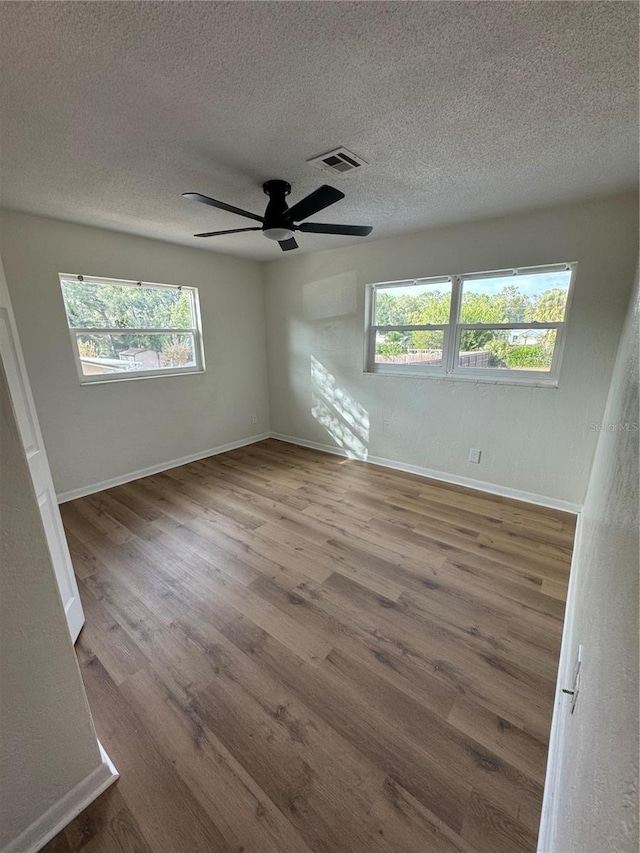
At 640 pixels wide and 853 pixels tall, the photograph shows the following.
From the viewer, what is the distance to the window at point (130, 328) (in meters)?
3.05

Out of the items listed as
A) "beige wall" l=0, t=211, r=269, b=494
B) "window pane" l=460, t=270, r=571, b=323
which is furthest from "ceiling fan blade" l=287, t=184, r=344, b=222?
"beige wall" l=0, t=211, r=269, b=494

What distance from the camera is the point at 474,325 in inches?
120

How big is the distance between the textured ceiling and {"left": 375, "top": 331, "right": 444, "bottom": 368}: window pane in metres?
1.31

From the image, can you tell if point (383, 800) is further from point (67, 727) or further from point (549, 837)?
point (67, 727)

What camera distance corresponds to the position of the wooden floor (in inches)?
41.6

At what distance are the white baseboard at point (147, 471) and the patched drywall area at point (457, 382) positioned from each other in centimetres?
76

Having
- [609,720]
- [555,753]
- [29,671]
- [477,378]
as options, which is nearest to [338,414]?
[477,378]

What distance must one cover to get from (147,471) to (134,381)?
100 centimetres

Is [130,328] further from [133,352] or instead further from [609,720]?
[609,720]

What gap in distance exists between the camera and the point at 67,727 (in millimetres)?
1016

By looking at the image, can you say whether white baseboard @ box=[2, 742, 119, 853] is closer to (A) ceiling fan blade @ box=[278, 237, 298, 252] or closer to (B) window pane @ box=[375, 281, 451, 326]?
(A) ceiling fan blade @ box=[278, 237, 298, 252]

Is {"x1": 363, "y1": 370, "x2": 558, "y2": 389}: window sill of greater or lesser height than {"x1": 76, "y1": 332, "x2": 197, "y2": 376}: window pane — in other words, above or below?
below

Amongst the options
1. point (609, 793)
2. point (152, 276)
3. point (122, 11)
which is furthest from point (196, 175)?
point (609, 793)

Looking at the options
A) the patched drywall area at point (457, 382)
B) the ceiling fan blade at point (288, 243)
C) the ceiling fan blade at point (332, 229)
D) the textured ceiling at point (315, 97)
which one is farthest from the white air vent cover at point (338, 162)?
the patched drywall area at point (457, 382)
